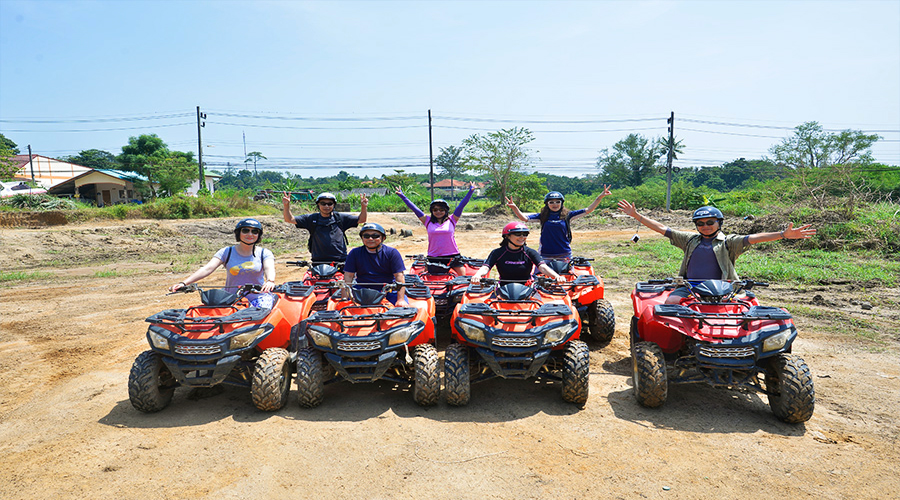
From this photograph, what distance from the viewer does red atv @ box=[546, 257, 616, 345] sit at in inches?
288

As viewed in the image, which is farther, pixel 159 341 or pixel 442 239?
pixel 442 239

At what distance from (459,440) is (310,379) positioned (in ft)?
5.16

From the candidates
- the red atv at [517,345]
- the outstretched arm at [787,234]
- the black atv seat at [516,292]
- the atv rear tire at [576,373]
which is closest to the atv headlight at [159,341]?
the red atv at [517,345]

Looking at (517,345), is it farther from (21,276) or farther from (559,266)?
(21,276)

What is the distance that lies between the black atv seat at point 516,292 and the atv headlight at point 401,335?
3.63ft

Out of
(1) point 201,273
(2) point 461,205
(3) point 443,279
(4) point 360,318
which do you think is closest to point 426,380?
(4) point 360,318

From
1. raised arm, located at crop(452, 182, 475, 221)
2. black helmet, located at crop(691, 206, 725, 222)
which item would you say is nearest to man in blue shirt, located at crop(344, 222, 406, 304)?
raised arm, located at crop(452, 182, 475, 221)

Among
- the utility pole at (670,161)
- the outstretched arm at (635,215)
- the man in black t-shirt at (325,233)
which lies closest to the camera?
Answer: the outstretched arm at (635,215)

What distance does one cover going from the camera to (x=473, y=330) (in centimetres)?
525

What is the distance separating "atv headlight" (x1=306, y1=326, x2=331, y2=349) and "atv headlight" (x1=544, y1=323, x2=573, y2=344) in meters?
2.08

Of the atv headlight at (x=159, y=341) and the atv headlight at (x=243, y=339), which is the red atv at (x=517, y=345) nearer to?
the atv headlight at (x=243, y=339)

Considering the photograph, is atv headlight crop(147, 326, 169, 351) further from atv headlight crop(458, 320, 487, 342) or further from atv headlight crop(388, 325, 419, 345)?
atv headlight crop(458, 320, 487, 342)

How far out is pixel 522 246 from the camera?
6.56 m

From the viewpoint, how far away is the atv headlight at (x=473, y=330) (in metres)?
5.20
